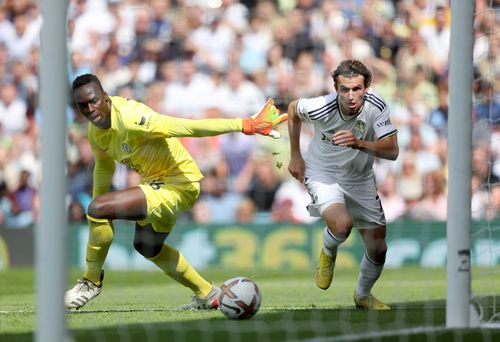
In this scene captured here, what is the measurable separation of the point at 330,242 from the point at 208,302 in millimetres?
1088

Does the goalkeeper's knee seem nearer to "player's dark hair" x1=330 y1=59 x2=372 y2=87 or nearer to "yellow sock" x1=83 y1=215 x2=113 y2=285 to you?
"yellow sock" x1=83 y1=215 x2=113 y2=285

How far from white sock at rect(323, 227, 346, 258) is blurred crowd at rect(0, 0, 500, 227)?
6.14m

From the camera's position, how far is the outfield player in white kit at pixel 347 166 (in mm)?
8555

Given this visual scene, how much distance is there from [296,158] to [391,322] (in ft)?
7.06

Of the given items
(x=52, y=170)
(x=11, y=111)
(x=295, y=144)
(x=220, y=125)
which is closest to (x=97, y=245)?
(x=220, y=125)

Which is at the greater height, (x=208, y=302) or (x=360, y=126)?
(x=360, y=126)

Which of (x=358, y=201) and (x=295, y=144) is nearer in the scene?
(x=358, y=201)

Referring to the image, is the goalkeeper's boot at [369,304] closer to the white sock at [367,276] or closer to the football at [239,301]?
the white sock at [367,276]

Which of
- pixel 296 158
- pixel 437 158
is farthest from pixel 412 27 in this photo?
pixel 296 158

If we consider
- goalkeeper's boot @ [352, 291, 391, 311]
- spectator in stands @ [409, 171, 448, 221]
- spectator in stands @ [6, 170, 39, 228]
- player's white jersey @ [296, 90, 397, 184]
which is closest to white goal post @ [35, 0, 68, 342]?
player's white jersey @ [296, 90, 397, 184]

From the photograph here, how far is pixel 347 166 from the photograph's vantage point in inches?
355

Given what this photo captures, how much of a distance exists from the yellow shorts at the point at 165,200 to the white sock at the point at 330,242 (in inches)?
45.4

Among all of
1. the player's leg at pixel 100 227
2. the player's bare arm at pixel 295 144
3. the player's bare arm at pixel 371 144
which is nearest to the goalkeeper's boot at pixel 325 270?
the player's bare arm at pixel 295 144

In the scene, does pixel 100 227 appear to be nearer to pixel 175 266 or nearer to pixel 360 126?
pixel 175 266
